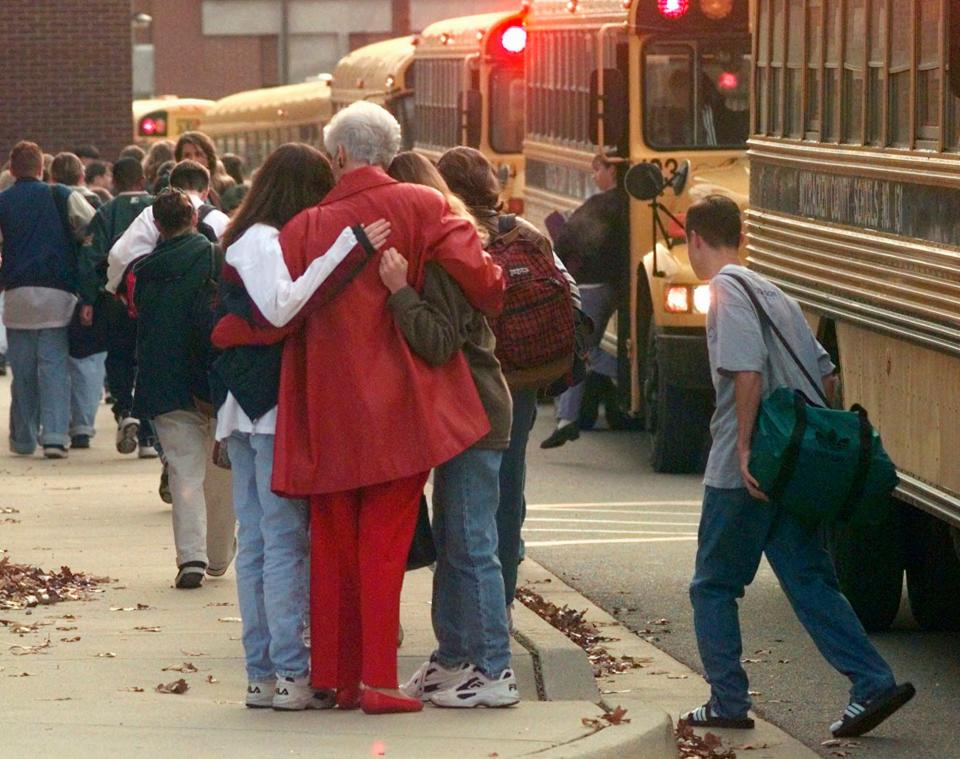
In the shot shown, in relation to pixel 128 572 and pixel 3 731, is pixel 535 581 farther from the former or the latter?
pixel 3 731

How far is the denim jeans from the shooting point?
14.5 m

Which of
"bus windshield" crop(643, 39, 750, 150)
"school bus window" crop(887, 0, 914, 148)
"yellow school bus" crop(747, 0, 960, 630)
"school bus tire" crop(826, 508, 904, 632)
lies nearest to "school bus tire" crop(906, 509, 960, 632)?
"yellow school bus" crop(747, 0, 960, 630)

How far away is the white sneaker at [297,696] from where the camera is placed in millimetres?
6711

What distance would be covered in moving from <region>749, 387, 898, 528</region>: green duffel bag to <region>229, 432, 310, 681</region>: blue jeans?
4.31 feet

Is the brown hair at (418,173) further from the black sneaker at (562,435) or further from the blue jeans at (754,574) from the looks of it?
the black sneaker at (562,435)

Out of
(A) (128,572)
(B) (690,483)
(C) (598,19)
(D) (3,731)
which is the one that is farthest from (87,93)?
(D) (3,731)

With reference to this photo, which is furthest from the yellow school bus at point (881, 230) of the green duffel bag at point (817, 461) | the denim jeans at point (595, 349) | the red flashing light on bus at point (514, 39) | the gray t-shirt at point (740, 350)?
the red flashing light on bus at point (514, 39)

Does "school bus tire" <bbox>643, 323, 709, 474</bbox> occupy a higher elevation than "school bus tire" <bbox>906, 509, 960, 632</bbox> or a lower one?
lower

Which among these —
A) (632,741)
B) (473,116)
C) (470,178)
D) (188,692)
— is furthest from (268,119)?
(632,741)

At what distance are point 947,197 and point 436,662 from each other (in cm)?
218

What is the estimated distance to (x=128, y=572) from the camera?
1003 centimetres

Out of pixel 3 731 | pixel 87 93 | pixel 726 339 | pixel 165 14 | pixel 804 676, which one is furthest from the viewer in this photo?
pixel 165 14

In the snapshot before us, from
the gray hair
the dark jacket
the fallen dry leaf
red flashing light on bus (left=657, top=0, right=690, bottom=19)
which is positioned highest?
red flashing light on bus (left=657, top=0, right=690, bottom=19)

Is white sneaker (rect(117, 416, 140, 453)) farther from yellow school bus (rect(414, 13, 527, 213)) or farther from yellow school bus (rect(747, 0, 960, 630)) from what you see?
yellow school bus (rect(414, 13, 527, 213))
